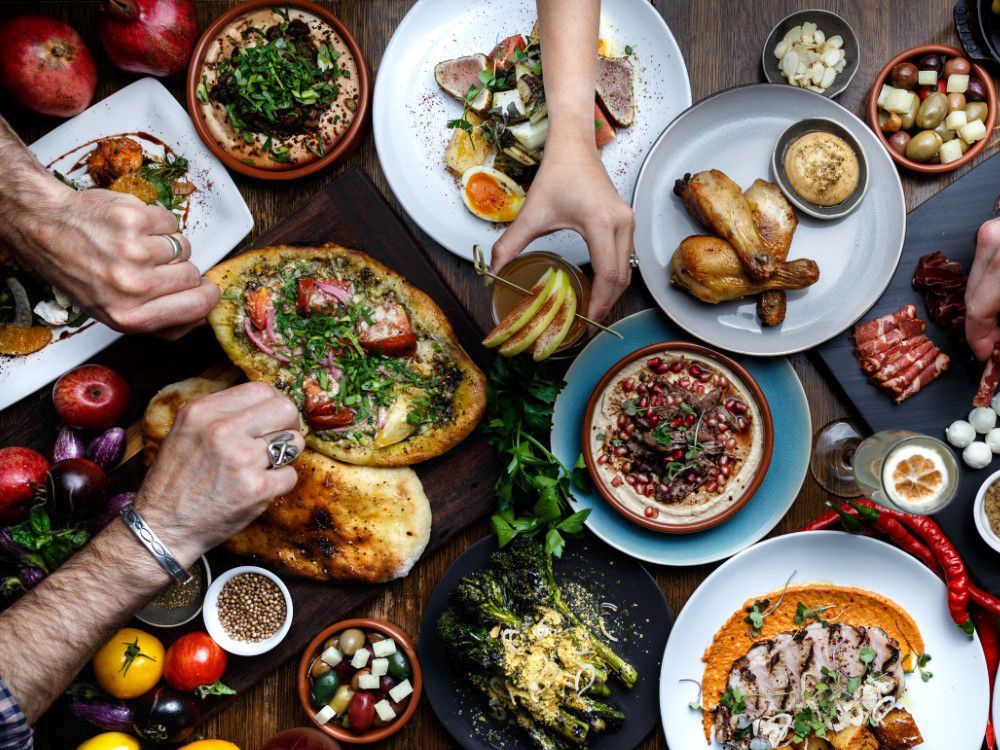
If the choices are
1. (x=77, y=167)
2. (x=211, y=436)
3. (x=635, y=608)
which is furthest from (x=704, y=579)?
(x=77, y=167)

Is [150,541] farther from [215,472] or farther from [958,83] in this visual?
[958,83]

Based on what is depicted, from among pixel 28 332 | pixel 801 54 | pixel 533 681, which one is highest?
pixel 801 54

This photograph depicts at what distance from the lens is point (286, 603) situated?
3.16m

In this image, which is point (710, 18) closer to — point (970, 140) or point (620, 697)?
point (970, 140)

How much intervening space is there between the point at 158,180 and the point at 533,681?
7.94 ft

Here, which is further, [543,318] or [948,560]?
A: [948,560]

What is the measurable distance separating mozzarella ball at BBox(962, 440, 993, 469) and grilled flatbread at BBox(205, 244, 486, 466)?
1918 millimetres

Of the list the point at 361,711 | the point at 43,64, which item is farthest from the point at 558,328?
the point at 43,64

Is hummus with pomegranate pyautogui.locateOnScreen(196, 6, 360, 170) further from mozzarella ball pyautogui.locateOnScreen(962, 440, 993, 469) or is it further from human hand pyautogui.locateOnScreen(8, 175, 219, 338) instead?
mozzarella ball pyautogui.locateOnScreen(962, 440, 993, 469)

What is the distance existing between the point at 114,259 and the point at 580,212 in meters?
1.49

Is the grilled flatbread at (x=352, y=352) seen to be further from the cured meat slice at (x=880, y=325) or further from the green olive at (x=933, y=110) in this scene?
the green olive at (x=933, y=110)

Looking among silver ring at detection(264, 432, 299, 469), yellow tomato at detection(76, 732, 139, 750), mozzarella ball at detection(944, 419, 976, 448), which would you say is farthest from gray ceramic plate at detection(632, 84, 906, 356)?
yellow tomato at detection(76, 732, 139, 750)

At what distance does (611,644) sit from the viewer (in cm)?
322

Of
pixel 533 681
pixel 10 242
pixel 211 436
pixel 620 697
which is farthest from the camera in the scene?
pixel 620 697
